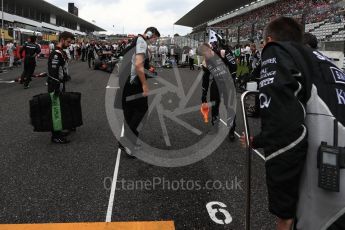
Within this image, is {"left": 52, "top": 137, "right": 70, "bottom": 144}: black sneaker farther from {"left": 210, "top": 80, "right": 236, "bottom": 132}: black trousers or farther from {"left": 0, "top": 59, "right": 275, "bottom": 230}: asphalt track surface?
{"left": 210, "top": 80, "right": 236, "bottom": 132}: black trousers

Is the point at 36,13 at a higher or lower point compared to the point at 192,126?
higher

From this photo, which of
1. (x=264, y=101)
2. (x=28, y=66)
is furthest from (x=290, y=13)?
(x=264, y=101)

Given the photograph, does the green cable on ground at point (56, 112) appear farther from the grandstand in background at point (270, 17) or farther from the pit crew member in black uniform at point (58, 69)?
the grandstand in background at point (270, 17)

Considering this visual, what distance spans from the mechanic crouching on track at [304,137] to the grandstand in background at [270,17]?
804 centimetres

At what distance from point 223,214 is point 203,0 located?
51632 millimetres

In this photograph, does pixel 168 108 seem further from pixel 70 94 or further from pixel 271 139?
pixel 271 139

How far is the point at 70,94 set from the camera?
670 cm

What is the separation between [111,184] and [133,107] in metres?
1.54

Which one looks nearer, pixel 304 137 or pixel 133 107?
pixel 304 137

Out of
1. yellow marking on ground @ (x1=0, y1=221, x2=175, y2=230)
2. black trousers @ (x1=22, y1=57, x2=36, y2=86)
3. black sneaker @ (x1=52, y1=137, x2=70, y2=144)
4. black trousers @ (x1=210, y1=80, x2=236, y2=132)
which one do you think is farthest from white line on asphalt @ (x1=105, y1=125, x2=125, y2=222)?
black trousers @ (x1=22, y1=57, x2=36, y2=86)

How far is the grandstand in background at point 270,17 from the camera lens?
1609cm

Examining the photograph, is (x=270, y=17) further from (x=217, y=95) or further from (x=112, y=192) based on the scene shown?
(x=112, y=192)

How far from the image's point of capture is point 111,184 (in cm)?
480

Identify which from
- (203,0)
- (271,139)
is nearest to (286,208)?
(271,139)
